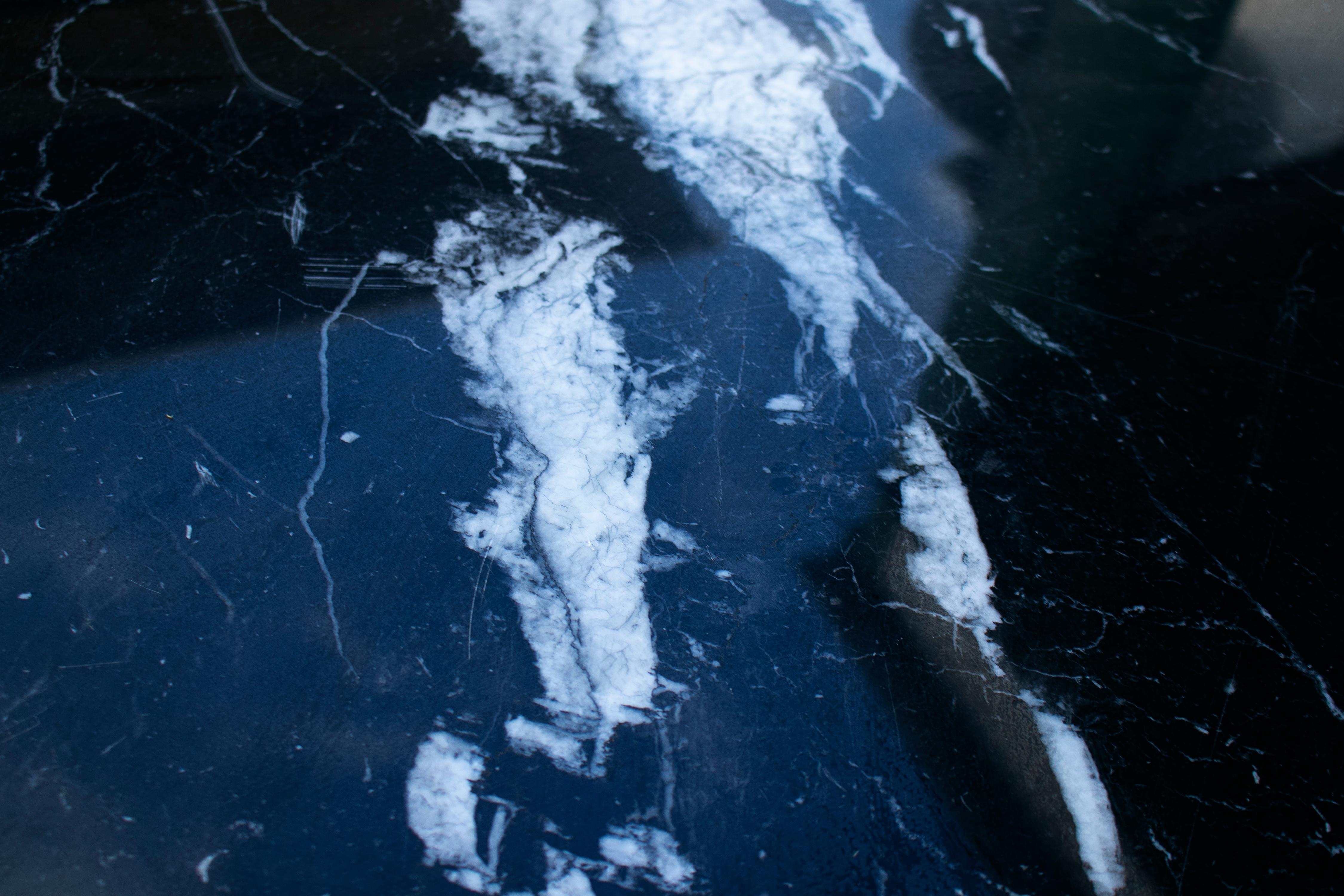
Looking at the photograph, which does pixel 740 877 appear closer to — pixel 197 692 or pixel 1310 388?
pixel 197 692

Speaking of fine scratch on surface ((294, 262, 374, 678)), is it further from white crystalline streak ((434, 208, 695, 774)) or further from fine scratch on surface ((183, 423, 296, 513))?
white crystalline streak ((434, 208, 695, 774))

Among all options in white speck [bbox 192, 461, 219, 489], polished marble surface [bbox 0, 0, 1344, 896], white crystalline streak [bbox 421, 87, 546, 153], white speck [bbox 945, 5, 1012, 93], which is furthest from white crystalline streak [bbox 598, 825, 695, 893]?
white speck [bbox 945, 5, 1012, 93]

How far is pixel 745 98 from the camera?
5.22 feet

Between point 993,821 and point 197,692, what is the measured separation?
872 millimetres

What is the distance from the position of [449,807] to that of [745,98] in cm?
137

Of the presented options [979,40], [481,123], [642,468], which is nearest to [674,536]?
[642,468]

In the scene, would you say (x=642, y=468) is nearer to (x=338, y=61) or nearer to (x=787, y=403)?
(x=787, y=403)

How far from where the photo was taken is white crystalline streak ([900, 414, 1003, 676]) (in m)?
0.99

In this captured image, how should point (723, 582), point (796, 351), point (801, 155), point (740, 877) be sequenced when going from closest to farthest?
point (740, 877)
point (723, 582)
point (796, 351)
point (801, 155)

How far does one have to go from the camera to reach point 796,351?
1.22m

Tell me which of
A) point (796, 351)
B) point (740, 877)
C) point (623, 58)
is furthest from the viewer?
point (623, 58)

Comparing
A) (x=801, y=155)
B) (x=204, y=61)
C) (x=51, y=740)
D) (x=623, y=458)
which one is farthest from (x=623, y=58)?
(x=51, y=740)

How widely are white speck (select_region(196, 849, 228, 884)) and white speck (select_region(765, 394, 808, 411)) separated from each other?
0.83 metres

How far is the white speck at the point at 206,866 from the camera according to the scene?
77 centimetres
